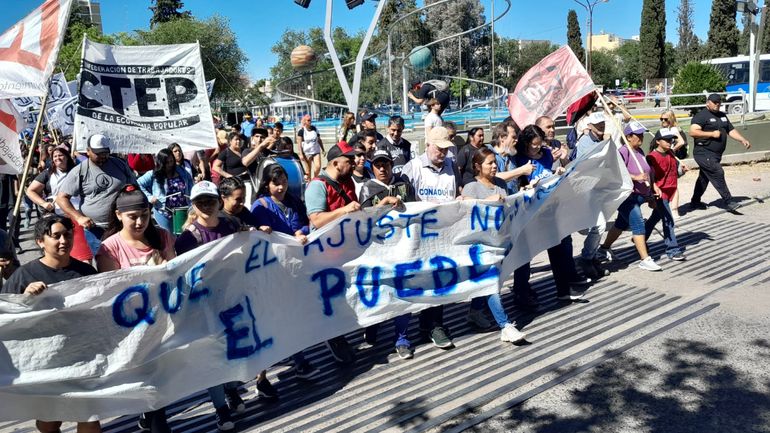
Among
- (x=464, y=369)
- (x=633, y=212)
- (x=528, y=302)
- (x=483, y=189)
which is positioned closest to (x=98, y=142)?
(x=483, y=189)

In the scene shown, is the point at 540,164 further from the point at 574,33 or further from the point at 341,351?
the point at 574,33

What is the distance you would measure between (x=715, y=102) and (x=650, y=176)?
3.39m

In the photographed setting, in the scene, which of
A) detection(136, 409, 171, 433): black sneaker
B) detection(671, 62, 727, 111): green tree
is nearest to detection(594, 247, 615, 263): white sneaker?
detection(136, 409, 171, 433): black sneaker

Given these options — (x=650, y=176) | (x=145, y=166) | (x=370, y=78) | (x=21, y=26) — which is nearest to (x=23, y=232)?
(x=145, y=166)

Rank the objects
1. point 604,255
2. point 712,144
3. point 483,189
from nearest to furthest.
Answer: point 483,189
point 604,255
point 712,144

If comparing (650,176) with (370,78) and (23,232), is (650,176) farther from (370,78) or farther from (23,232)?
(370,78)

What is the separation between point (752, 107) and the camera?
26984mm

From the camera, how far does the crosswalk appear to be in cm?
437

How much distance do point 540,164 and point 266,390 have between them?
3506 millimetres

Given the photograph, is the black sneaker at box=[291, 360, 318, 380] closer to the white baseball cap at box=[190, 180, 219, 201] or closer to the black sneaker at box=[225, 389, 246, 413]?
the black sneaker at box=[225, 389, 246, 413]

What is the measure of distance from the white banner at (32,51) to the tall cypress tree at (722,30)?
64092 mm

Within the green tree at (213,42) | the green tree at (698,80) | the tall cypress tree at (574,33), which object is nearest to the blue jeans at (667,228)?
the green tree at (698,80)

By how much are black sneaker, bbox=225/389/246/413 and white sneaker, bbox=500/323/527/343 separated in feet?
6.92

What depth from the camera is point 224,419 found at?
4.28 meters
